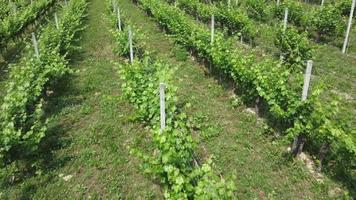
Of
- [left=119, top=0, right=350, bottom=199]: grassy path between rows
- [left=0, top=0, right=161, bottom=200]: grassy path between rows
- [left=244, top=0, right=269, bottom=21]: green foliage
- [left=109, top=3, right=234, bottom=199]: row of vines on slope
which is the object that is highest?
[left=109, top=3, right=234, bottom=199]: row of vines on slope

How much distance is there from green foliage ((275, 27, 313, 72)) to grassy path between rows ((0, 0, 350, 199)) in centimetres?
208

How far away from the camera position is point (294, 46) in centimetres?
933

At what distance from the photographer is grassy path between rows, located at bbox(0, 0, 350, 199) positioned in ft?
18.4

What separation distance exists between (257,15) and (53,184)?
1218cm

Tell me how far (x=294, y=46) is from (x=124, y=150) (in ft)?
18.3

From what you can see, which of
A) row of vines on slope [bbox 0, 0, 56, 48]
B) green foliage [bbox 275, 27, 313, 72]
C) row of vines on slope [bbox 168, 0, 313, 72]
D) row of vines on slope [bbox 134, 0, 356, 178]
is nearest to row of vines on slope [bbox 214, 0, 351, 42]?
row of vines on slope [bbox 168, 0, 313, 72]

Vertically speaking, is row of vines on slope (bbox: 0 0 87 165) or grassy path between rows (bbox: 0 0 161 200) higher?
row of vines on slope (bbox: 0 0 87 165)

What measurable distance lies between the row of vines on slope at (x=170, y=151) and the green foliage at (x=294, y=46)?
4054 mm

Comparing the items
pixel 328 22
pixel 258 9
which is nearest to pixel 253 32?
pixel 328 22

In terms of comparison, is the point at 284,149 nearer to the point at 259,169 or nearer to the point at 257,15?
the point at 259,169

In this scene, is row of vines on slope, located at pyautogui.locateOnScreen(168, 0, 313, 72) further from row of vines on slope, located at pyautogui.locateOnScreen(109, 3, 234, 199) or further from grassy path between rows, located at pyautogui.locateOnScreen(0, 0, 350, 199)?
row of vines on slope, located at pyautogui.locateOnScreen(109, 3, 234, 199)

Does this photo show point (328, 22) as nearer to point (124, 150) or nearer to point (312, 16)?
point (312, 16)

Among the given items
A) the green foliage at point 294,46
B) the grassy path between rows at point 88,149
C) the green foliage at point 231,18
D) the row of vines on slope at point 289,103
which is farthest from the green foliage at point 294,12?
the grassy path between rows at point 88,149

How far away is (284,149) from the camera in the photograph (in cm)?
652
